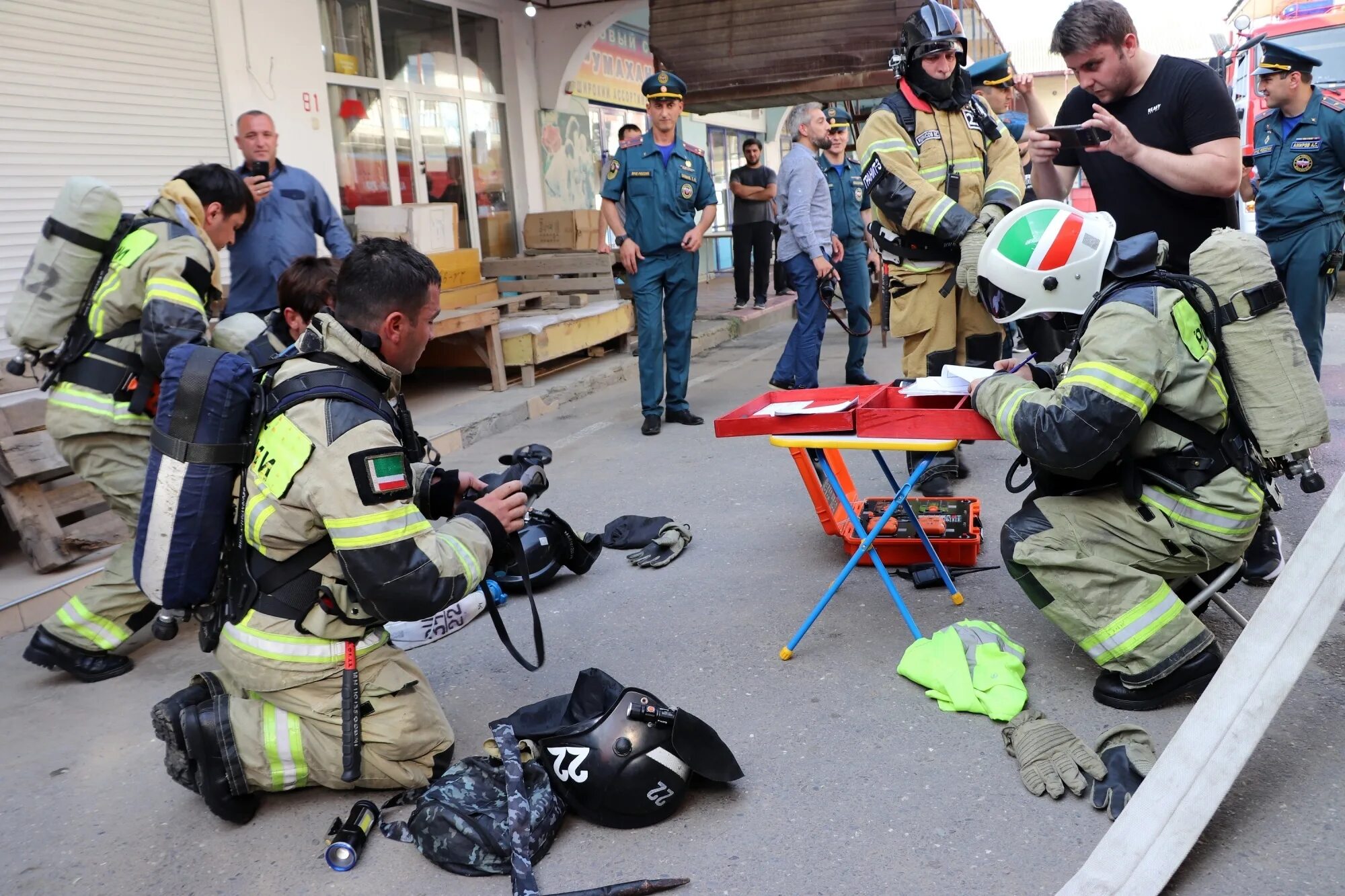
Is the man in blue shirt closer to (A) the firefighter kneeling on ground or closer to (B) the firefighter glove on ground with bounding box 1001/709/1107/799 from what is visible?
(A) the firefighter kneeling on ground

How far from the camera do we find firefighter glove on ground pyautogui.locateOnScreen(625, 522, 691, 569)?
186 inches

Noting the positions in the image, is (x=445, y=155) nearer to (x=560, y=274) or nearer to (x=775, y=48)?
(x=560, y=274)

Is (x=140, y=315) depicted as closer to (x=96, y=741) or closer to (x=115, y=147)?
(x=96, y=741)

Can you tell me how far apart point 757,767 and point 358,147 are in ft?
25.9

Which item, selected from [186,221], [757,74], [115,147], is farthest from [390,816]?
[757,74]

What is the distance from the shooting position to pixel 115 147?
697cm

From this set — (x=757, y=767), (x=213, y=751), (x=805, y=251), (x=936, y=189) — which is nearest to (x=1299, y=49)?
(x=805, y=251)

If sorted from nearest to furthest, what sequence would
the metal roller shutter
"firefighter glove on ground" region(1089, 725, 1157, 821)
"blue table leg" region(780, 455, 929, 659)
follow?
"firefighter glove on ground" region(1089, 725, 1157, 821) < "blue table leg" region(780, 455, 929, 659) < the metal roller shutter

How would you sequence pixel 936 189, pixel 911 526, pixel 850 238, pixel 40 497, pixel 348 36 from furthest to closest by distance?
pixel 348 36, pixel 850 238, pixel 936 189, pixel 40 497, pixel 911 526

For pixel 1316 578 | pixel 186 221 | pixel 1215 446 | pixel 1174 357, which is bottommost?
pixel 1316 578

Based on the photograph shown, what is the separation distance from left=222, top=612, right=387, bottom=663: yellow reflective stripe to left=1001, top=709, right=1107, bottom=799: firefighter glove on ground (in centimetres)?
185

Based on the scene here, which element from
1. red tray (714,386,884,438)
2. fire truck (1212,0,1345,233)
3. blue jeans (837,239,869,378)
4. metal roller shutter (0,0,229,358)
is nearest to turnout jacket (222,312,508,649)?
red tray (714,386,884,438)

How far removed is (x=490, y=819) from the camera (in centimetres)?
262

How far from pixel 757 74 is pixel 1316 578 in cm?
811
